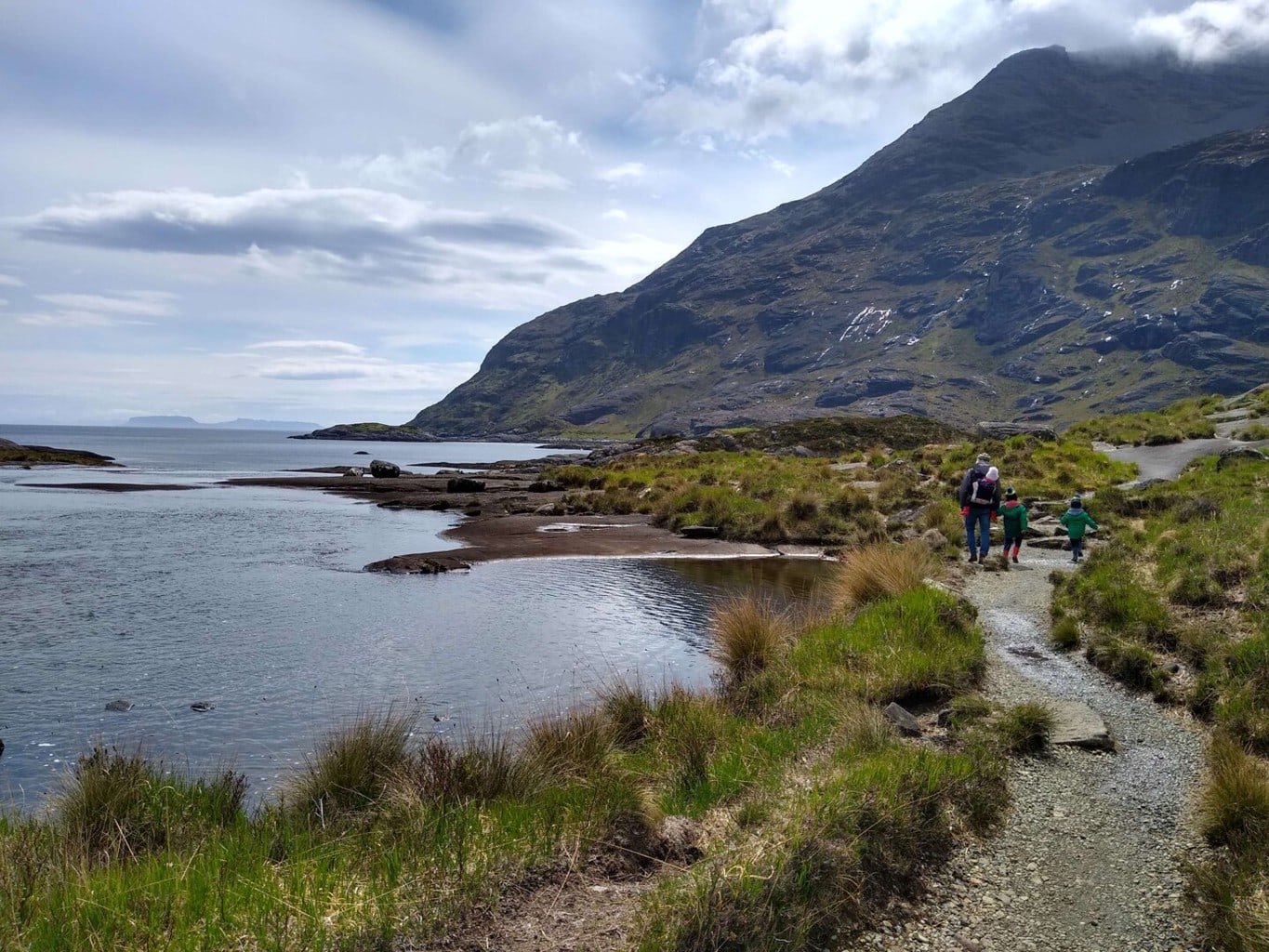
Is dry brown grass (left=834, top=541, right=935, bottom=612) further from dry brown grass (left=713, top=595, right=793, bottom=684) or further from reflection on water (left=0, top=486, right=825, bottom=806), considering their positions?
reflection on water (left=0, top=486, right=825, bottom=806)

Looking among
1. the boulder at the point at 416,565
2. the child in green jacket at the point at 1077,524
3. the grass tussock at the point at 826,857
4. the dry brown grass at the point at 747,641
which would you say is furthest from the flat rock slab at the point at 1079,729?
the boulder at the point at 416,565

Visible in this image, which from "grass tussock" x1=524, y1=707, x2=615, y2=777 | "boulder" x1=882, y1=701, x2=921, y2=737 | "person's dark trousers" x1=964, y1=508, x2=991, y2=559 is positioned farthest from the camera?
"person's dark trousers" x1=964, y1=508, x2=991, y2=559

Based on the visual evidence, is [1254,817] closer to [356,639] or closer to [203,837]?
[203,837]

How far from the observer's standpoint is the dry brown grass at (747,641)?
11.9 metres

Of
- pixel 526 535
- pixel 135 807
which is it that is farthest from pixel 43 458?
pixel 135 807

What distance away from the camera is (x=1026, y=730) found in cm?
834

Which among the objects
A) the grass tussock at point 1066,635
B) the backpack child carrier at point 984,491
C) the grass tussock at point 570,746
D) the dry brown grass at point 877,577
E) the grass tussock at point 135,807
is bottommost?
the grass tussock at point 135,807

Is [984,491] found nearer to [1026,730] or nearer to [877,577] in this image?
[877,577]

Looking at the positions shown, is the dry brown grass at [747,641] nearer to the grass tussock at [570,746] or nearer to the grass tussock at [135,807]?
the grass tussock at [570,746]

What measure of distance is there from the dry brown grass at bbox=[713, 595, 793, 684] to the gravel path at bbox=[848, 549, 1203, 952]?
3541mm

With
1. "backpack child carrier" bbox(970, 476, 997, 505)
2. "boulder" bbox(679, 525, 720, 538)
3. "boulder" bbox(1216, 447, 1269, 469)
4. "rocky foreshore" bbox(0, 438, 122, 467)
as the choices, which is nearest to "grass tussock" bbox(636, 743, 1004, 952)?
"backpack child carrier" bbox(970, 476, 997, 505)

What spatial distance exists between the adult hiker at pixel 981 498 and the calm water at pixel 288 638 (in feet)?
15.1

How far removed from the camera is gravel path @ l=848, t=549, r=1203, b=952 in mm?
5199

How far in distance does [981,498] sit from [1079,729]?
1168cm
